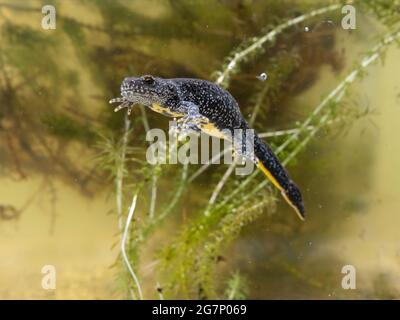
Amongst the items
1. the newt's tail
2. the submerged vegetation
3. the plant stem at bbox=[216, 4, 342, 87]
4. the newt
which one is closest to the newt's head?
the newt

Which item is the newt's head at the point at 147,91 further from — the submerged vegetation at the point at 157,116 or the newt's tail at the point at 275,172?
the submerged vegetation at the point at 157,116

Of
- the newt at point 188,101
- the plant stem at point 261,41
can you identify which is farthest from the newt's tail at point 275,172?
the plant stem at point 261,41

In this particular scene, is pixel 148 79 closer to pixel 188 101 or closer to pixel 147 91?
pixel 147 91

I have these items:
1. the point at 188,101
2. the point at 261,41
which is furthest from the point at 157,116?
the point at 188,101

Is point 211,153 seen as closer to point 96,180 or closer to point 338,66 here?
point 96,180

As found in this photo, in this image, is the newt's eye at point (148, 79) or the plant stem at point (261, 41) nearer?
the newt's eye at point (148, 79)
